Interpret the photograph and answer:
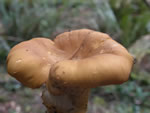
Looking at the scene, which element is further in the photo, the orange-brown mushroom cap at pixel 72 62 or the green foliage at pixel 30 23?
the green foliage at pixel 30 23

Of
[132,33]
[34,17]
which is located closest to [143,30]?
[132,33]

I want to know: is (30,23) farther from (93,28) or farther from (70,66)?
(70,66)

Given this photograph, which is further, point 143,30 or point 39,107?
point 143,30

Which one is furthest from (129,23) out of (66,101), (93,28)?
(66,101)

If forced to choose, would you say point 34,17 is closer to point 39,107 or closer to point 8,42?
point 8,42

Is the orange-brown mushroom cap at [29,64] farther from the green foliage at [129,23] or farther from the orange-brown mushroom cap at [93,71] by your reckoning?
the green foliage at [129,23]

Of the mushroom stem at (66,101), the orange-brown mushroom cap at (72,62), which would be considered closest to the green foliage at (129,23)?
the orange-brown mushroom cap at (72,62)
